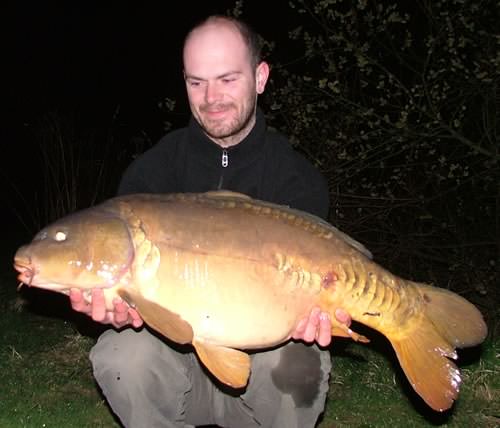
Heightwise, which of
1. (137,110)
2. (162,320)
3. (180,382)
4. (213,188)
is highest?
(213,188)

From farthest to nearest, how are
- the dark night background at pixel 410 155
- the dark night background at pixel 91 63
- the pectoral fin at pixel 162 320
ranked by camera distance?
the dark night background at pixel 91 63
the dark night background at pixel 410 155
the pectoral fin at pixel 162 320

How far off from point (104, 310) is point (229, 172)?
0.71 m

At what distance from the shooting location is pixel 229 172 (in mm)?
2254

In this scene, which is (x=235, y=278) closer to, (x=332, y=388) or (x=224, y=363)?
(x=224, y=363)

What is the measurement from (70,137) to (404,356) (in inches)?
130

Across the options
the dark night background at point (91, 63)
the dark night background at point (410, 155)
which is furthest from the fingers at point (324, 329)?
the dark night background at point (91, 63)

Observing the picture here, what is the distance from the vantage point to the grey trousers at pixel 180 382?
71.7 inches

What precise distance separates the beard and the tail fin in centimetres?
80

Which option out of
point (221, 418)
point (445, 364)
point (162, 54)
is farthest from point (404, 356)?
point (162, 54)

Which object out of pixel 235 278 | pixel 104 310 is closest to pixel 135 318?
pixel 104 310

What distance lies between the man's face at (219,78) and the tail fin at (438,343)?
82 cm

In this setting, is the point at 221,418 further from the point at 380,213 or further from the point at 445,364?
the point at 380,213

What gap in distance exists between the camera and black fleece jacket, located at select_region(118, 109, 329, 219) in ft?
7.30

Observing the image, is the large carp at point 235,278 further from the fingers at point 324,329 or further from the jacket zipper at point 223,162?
the jacket zipper at point 223,162
